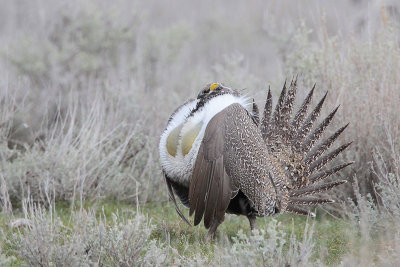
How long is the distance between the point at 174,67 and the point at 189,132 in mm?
5613

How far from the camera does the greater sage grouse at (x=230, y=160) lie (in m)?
3.58

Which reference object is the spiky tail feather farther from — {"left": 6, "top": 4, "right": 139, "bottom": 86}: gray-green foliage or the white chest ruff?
{"left": 6, "top": 4, "right": 139, "bottom": 86}: gray-green foliage

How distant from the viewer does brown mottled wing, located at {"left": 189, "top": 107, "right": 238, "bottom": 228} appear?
3547mm

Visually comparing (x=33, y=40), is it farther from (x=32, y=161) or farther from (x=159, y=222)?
(x=159, y=222)

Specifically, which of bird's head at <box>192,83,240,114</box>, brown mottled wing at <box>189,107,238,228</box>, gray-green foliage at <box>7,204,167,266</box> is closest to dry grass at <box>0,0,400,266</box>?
gray-green foliage at <box>7,204,167,266</box>

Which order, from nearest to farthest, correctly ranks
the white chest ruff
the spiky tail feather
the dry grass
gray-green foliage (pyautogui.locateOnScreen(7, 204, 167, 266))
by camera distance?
gray-green foliage (pyautogui.locateOnScreen(7, 204, 167, 266)), the dry grass, the white chest ruff, the spiky tail feather

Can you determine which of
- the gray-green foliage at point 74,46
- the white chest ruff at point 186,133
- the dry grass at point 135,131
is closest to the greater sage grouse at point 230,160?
the white chest ruff at point 186,133

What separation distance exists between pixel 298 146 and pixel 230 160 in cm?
93

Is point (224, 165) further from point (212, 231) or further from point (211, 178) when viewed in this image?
point (212, 231)

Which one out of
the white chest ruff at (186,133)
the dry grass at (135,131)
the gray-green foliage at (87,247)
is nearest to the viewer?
the gray-green foliage at (87,247)

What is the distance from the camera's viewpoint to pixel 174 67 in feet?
30.2

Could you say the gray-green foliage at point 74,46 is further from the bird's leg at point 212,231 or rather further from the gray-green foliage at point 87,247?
the gray-green foliage at point 87,247

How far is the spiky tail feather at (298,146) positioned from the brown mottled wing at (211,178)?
0.76m

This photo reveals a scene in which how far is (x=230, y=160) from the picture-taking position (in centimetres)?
363
